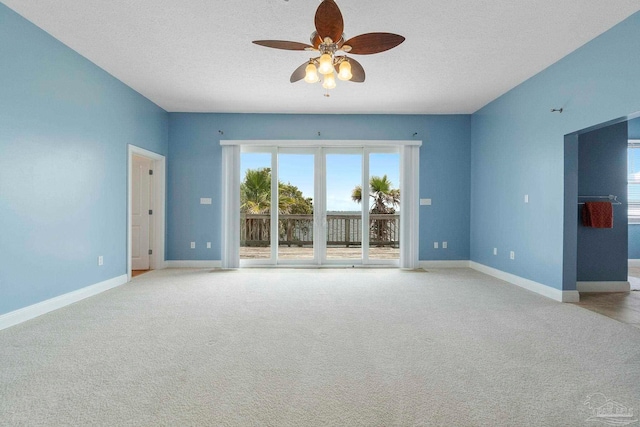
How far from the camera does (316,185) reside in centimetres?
590

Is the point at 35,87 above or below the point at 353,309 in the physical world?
above

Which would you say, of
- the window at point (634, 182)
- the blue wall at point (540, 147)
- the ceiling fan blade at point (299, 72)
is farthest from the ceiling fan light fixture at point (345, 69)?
the window at point (634, 182)

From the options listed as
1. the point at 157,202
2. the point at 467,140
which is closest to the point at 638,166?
the point at 467,140

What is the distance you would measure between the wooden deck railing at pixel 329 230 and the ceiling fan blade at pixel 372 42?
370cm

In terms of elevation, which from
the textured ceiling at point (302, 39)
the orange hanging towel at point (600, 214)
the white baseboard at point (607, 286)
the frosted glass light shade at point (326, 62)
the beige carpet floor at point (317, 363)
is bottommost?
the beige carpet floor at point (317, 363)

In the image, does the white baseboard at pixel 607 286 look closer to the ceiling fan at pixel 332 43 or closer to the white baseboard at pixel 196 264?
the ceiling fan at pixel 332 43

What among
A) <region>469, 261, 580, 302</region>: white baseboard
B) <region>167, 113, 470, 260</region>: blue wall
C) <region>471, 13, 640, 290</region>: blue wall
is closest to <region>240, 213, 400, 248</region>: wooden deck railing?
<region>167, 113, 470, 260</region>: blue wall

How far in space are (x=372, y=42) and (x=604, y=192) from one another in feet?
13.1

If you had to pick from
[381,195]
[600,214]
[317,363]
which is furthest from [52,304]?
[600,214]

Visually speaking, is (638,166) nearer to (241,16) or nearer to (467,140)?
(467,140)

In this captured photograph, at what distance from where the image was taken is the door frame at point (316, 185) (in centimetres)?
576

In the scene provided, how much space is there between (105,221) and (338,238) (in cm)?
391

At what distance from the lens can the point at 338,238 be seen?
251 inches

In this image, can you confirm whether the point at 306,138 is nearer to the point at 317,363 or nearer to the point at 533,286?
the point at 533,286
